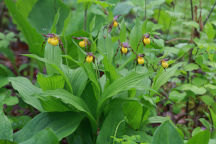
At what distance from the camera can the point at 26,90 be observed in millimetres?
1639

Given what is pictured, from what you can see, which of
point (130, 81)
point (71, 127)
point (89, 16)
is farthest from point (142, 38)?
point (89, 16)

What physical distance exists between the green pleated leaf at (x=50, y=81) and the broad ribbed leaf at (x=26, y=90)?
19 centimetres

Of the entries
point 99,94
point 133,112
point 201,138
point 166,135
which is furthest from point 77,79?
point 201,138

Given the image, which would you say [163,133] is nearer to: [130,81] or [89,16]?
[130,81]

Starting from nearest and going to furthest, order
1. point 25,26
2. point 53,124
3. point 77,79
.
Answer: point 53,124 < point 77,79 < point 25,26

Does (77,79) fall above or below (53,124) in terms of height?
above

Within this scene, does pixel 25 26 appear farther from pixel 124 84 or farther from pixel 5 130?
pixel 124 84

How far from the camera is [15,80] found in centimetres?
169

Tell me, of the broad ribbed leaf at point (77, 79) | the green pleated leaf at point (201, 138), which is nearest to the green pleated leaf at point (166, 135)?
the green pleated leaf at point (201, 138)

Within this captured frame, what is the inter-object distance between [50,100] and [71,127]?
0.69ft

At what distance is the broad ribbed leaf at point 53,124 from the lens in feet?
4.78

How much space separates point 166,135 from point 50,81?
0.75 metres

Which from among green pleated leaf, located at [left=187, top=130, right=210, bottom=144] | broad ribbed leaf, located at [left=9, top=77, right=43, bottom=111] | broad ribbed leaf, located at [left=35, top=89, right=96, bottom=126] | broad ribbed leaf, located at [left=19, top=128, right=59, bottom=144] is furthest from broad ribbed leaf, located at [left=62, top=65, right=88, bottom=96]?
green pleated leaf, located at [left=187, top=130, right=210, bottom=144]

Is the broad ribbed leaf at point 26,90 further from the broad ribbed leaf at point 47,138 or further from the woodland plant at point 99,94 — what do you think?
the broad ribbed leaf at point 47,138
